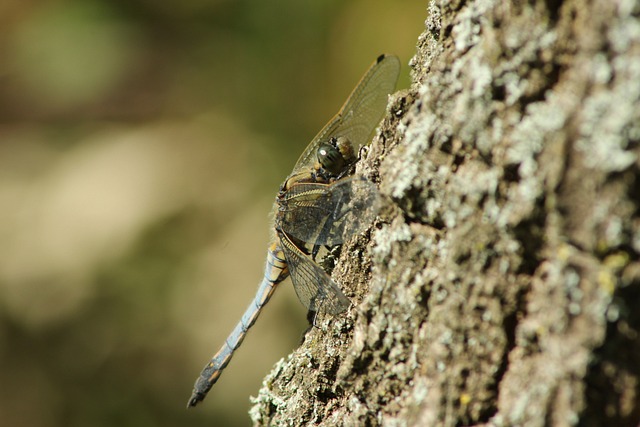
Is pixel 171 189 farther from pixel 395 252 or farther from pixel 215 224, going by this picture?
pixel 395 252

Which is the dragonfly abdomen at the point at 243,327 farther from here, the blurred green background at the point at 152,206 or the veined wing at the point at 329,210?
the blurred green background at the point at 152,206

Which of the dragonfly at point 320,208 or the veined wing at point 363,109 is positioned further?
the veined wing at point 363,109

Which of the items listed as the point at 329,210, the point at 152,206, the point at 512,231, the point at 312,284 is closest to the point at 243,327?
the point at 312,284

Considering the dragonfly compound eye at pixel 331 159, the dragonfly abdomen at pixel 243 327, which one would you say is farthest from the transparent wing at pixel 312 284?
the dragonfly compound eye at pixel 331 159

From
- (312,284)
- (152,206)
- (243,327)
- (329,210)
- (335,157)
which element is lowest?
(243,327)

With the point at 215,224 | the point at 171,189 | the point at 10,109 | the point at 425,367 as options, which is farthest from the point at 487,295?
the point at 10,109

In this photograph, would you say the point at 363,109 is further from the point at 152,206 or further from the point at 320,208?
the point at 152,206

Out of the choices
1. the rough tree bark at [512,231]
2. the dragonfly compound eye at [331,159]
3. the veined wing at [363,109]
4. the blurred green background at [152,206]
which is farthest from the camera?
the blurred green background at [152,206]
